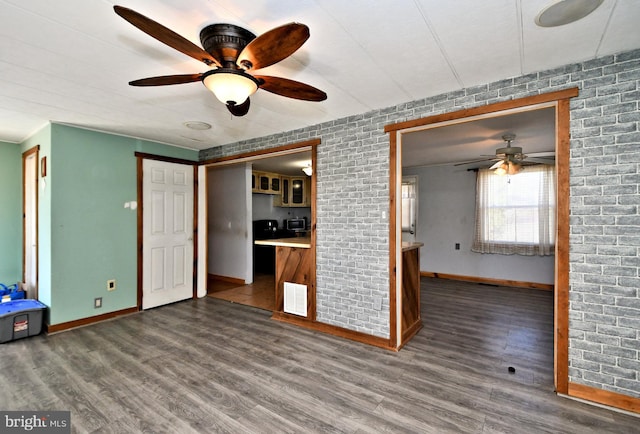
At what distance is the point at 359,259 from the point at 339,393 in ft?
4.27

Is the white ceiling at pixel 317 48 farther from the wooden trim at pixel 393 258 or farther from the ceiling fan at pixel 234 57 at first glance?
the wooden trim at pixel 393 258

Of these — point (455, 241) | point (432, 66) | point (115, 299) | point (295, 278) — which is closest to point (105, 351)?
point (115, 299)

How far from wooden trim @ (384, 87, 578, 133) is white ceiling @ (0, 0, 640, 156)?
21 centimetres

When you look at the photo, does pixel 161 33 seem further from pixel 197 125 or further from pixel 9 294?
pixel 9 294

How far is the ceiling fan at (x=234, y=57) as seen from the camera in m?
1.40

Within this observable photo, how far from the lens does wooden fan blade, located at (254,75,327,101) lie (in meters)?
1.78

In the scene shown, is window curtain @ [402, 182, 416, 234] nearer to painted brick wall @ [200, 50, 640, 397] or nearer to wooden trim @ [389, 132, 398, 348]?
wooden trim @ [389, 132, 398, 348]

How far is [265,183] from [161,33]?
5463 mm

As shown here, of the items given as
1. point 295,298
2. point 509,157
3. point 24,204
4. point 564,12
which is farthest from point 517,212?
point 24,204

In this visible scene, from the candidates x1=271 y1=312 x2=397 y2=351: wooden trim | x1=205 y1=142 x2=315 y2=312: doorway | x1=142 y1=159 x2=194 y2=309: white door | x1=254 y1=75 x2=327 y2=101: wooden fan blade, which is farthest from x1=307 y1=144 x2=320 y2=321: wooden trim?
x1=142 y1=159 x2=194 y2=309: white door

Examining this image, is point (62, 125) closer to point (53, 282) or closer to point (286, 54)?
point (53, 282)

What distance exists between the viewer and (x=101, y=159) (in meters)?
3.72

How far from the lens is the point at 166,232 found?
173 inches

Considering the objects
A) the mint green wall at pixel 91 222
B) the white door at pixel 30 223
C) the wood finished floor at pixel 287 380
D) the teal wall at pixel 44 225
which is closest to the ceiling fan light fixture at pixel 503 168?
the wood finished floor at pixel 287 380
